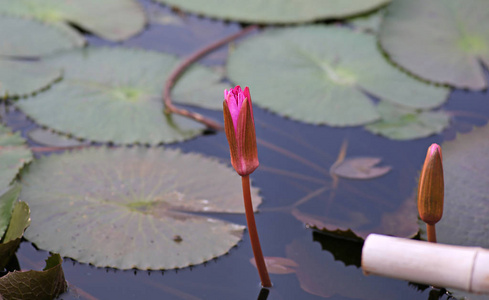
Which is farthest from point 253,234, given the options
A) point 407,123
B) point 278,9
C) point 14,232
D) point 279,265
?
point 278,9

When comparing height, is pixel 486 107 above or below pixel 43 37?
above

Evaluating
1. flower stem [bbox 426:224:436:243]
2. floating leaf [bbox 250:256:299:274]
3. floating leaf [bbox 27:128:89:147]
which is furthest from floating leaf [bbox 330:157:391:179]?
floating leaf [bbox 27:128:89:147]

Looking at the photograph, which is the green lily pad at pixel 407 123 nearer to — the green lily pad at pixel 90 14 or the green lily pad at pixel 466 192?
the green lily pad at pixel 466 192

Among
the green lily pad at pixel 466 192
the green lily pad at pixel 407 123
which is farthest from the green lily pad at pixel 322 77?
the green lily pad at pixel 466 192

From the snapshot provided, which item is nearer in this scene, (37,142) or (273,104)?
(37,142)

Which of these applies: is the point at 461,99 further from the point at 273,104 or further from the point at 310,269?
the point at 310,269

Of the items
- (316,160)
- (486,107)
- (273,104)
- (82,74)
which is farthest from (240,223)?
(486,107)

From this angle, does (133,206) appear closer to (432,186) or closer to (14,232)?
(14,232)
